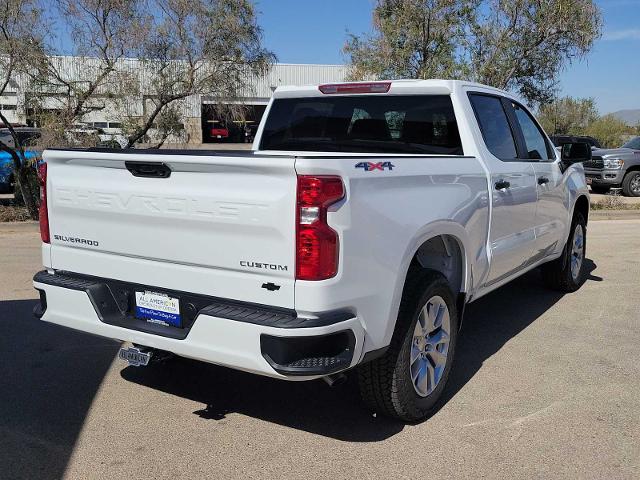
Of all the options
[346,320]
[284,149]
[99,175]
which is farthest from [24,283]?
[346,320]

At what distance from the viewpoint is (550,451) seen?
3572 mm

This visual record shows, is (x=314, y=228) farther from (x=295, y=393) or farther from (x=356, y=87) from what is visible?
(x=356, y=87)

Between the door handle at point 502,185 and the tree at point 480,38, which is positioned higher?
the tree at point 480,38

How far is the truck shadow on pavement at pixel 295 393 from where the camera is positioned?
12.7ft

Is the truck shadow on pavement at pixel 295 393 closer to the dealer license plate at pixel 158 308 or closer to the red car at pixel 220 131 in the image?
the dealer license plate at pixel 158 308

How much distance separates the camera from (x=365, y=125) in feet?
16.8

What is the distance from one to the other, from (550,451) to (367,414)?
3.52ft

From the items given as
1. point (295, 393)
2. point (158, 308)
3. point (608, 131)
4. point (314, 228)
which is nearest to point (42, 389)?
point (158, 308)

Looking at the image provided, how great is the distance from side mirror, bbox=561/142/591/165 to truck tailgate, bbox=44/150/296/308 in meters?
4.34

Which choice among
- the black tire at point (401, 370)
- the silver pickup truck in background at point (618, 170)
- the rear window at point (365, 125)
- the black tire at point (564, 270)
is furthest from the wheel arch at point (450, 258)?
the silver pickup truck in background at point (618, 170)

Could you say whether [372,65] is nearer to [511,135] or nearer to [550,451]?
[511,135]

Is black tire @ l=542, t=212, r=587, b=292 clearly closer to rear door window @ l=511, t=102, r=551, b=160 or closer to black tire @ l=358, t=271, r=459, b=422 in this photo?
rear door window @ l=511, t=102, r=551, b=160

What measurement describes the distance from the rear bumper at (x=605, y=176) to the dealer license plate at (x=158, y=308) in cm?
1637

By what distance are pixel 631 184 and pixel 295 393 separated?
52.5 ft
